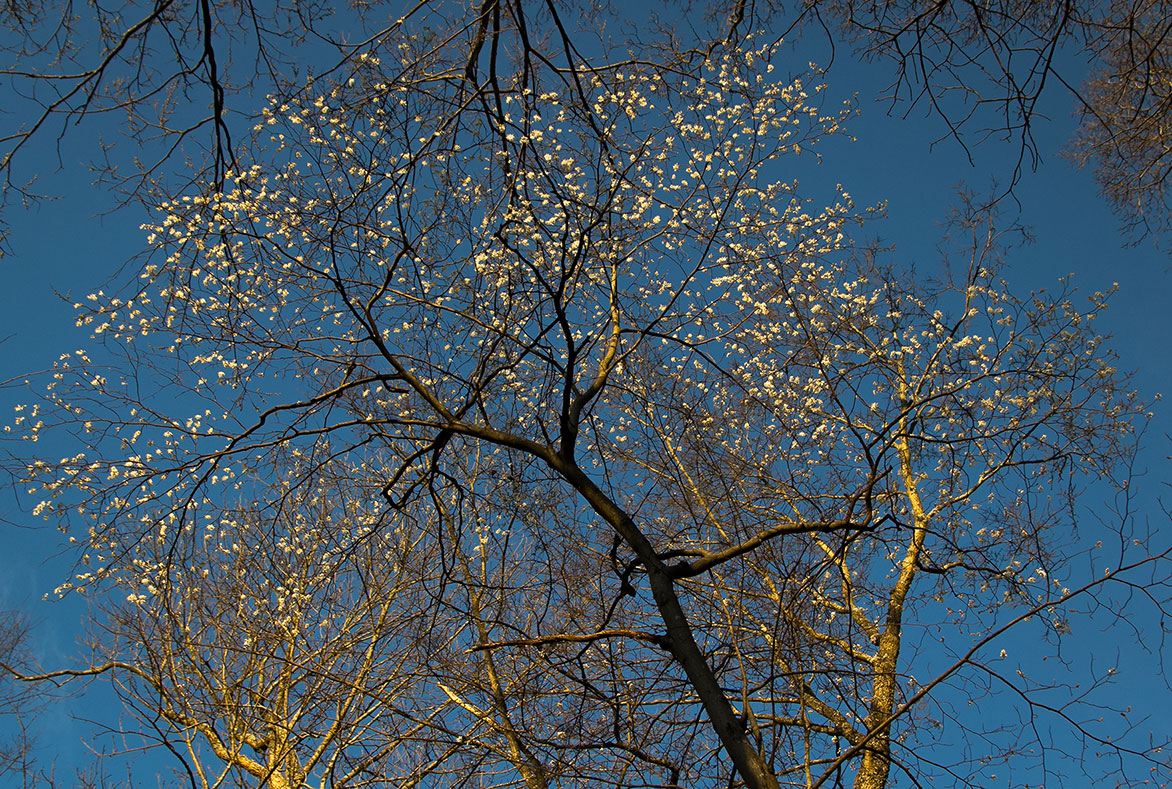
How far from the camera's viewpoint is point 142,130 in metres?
3.07

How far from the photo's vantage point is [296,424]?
333cm

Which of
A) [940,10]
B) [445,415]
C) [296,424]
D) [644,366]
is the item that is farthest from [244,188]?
[940,10]

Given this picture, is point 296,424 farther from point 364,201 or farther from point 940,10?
point 940,10

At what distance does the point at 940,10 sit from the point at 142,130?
316cm

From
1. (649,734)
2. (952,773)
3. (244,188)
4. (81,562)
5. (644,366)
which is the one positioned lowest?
(952,773)

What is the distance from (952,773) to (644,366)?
2451 mm

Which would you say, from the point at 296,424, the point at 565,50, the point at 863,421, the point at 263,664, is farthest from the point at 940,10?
the point at 263,664

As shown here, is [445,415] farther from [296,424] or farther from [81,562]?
[81,562]

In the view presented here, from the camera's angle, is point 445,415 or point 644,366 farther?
point 644,366

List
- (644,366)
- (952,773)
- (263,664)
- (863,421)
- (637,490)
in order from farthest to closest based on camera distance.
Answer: (863,421)
(263,664)
(637,490)
(644,366)
(952,773)

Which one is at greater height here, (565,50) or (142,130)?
(565,50)

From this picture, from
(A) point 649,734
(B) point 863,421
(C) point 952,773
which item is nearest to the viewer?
(C) point 952,773

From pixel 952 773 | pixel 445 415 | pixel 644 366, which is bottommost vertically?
pixel 952 773

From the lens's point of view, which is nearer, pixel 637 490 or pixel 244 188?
pixel 244 188
